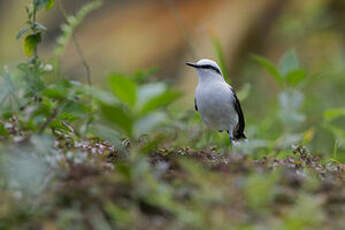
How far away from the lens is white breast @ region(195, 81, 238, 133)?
474 cm

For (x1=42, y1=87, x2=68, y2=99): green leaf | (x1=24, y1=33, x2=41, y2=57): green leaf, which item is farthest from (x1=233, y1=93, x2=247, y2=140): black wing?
(x1=42, y1=87, x2=68, y2=99): green leaf

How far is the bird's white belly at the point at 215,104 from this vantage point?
15.5 feet

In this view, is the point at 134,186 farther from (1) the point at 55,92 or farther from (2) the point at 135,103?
(1) the point at 55,92

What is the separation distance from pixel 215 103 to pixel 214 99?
1.7 inches

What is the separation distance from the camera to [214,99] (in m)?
4.73

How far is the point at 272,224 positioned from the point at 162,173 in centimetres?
74

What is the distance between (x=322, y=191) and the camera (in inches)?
96.7

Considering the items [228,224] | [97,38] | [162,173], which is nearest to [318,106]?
[97,38]

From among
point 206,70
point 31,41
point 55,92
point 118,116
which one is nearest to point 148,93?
point 118,116

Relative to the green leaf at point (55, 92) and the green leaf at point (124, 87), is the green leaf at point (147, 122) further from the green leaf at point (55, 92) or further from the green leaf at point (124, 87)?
the green leaf at point (55, 92)

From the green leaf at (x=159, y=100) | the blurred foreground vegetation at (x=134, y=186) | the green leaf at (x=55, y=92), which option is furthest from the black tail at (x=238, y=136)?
the green leaf at (x=159, y=100)

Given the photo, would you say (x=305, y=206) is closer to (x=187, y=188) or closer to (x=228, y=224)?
(x=228, y=224)

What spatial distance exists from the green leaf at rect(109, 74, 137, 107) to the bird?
2.46 m

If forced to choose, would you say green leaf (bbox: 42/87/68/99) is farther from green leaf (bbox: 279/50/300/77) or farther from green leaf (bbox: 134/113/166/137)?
green leaf (bbox: 279/50/300/77)
